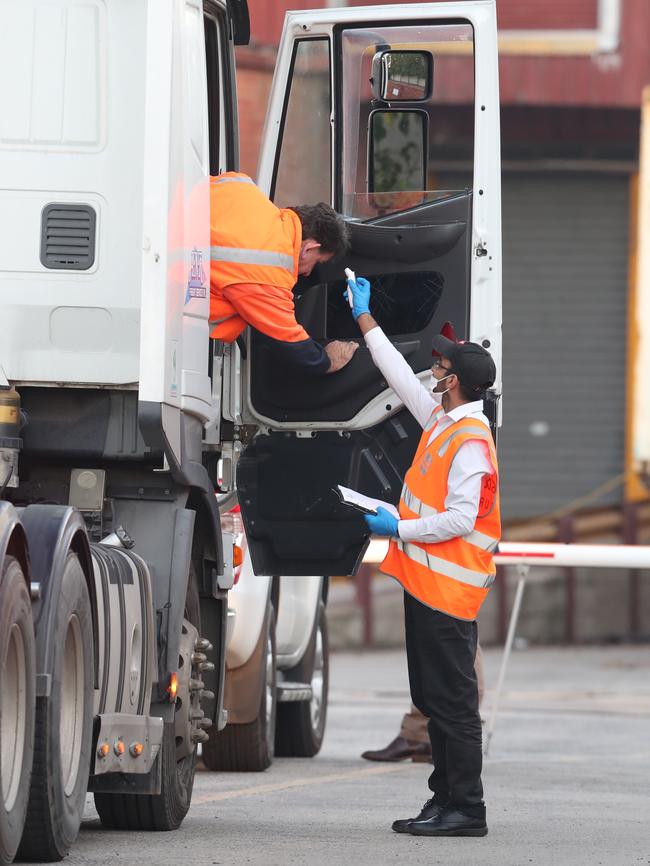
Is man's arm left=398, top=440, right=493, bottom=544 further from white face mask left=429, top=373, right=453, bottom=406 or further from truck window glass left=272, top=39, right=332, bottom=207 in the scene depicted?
truck window glass left=272, top=39, right=332, bottom=207

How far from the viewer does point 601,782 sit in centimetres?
984

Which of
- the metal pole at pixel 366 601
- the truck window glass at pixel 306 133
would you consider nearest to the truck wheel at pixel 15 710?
the truck window glass at pixel 306 133

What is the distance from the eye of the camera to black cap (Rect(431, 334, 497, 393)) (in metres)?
7.65

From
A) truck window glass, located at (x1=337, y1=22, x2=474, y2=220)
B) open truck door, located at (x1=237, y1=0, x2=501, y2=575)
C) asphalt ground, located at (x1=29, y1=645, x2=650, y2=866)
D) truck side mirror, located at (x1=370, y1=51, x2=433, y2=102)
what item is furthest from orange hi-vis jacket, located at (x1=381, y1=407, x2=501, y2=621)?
truck side mirror, located at (x1=370, y1=51, x2=433, y2=102)

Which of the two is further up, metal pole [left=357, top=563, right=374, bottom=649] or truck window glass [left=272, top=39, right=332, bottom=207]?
truck window glass [left=272, top=39, right=332, bottom=207]

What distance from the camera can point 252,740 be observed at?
10125 millimetres

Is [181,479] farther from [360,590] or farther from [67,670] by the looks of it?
[360,590]

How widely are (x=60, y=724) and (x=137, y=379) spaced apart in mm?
1307

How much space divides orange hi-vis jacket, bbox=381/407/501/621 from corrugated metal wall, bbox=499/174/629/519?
48.2 feet

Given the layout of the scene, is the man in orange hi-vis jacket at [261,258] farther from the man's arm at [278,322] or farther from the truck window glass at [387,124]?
the truck window glass at [387,124]

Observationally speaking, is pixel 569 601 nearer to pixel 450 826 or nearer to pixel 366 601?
pixel 366 601

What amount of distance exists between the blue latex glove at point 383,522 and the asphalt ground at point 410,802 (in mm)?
1077

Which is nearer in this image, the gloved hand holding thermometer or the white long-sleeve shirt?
the white long-sleeve shirt

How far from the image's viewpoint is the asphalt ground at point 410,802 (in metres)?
6.80
